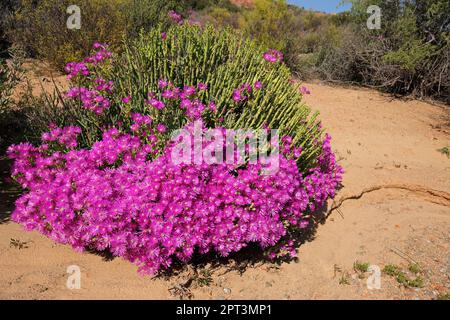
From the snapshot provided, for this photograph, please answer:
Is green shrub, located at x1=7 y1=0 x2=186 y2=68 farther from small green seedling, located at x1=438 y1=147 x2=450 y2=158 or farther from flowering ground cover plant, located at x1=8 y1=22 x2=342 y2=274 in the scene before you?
small green seedling, located at x1=438 y1=147 x2=450 y2=158

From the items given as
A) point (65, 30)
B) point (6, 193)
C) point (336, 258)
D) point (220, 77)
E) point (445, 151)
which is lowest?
point (336, 258)

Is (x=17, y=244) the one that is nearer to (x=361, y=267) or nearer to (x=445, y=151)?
(x=361, y=267)

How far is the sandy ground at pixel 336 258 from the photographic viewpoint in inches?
124

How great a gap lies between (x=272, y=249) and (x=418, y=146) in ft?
13.5

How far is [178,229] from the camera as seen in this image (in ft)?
9.52

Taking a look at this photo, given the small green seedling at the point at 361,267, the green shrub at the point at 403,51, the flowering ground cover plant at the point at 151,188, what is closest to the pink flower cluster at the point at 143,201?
the flowering ground cover plant at the point at 151,188

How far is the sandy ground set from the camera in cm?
315

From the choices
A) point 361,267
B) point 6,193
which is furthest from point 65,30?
point 361,267

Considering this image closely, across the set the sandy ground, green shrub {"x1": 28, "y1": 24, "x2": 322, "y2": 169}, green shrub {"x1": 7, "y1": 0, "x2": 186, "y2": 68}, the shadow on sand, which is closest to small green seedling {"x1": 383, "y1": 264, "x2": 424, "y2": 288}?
the sandy ground

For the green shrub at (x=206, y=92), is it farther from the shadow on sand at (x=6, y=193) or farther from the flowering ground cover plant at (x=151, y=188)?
the shadow on sand at (x=6, y=193)

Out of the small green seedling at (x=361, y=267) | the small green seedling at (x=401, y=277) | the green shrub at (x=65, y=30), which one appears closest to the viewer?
the small green seedling at (x=401, y=277)

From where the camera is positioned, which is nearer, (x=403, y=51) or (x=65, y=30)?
(x=65, y=30)

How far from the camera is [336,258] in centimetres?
371
